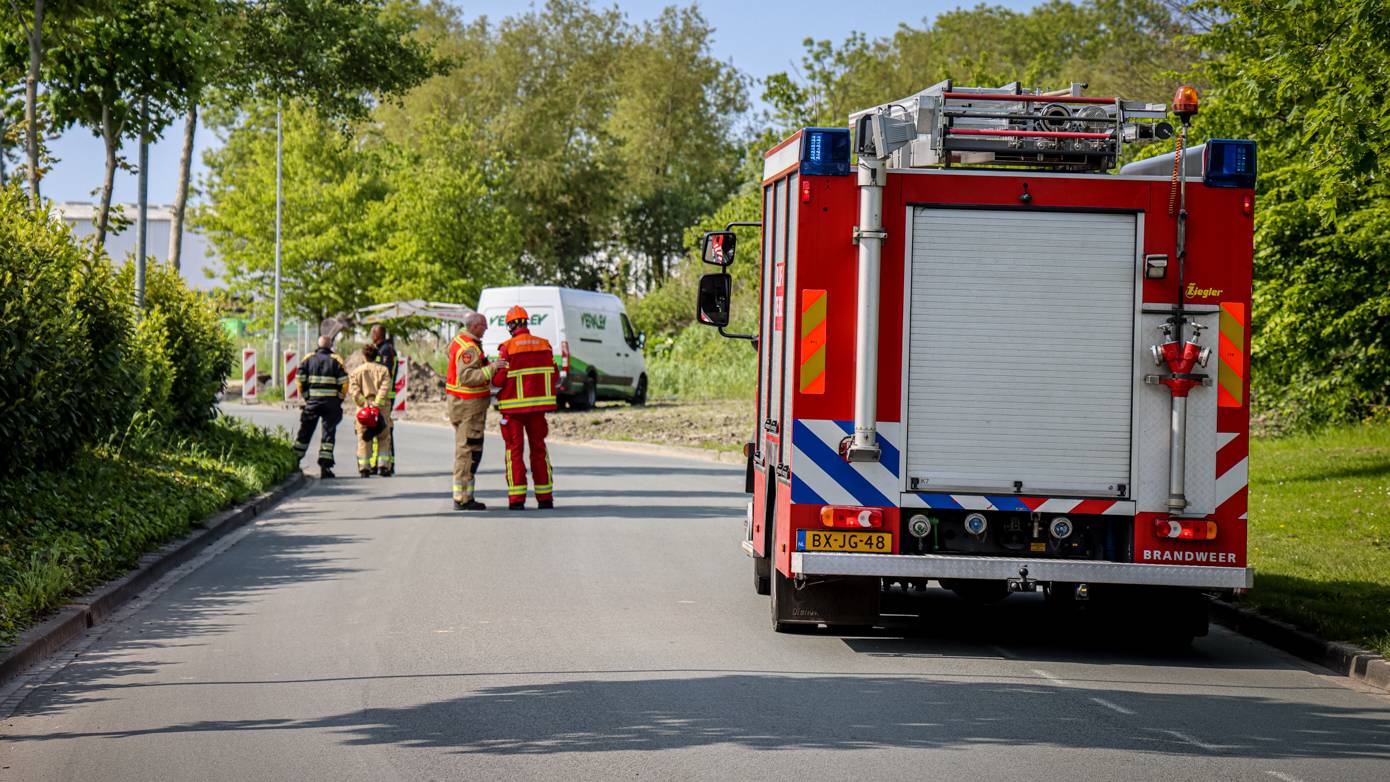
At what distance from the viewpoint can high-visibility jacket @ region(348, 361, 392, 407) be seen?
19922 mm

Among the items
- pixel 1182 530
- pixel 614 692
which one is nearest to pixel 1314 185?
pixel 1182 530

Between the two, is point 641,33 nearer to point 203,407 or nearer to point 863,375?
point 203,407

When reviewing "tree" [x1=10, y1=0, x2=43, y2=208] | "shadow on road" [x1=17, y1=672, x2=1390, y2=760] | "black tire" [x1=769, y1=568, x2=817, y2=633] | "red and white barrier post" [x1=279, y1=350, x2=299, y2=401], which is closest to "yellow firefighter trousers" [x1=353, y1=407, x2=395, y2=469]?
"tree" [x1=10, y1=0, x2=43, y2=208]

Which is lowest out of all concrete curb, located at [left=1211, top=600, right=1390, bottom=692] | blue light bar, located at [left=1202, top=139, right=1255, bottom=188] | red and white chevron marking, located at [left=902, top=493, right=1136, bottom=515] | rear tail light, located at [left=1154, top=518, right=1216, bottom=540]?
concrete curb, located at [left=1211, top=600, right=1390, bottom=692]

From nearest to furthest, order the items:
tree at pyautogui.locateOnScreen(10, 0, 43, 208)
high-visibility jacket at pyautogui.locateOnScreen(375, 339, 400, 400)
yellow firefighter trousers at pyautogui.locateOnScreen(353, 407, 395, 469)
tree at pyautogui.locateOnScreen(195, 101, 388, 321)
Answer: tree at pyautogui.locateOnScreen(10, 0, 43, 208), yellow firefighter trousers at pyautogui.locateOnScreen(353, 407, 395, 469), high-visibility jacket at pyautogui.locateOnScreen(375, 339, 400, 400), tree at pyautogui.locateOnScreen(195, 101, 388, 321)

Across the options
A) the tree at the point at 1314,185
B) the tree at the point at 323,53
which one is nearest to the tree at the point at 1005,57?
the tree at the point at 1314,185

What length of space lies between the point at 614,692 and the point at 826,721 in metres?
1.10

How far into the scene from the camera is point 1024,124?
8961 mm

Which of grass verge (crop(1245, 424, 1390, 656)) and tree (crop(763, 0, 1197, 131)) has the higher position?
tree (crop(763, 0, 1197, 131))

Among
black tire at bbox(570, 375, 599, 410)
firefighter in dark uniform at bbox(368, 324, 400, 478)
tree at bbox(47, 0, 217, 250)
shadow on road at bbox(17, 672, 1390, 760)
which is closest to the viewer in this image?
shadow on road at bbox(17, 672, 1390, 760)

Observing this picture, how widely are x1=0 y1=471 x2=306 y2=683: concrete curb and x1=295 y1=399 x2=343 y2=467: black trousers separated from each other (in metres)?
4.15

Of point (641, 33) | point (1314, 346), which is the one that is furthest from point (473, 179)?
point (1314, 346)

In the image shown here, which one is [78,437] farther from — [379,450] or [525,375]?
[379,450]

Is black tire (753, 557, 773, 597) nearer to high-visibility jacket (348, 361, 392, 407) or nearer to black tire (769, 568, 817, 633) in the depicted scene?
black tire (769, 568, 817, 633)
